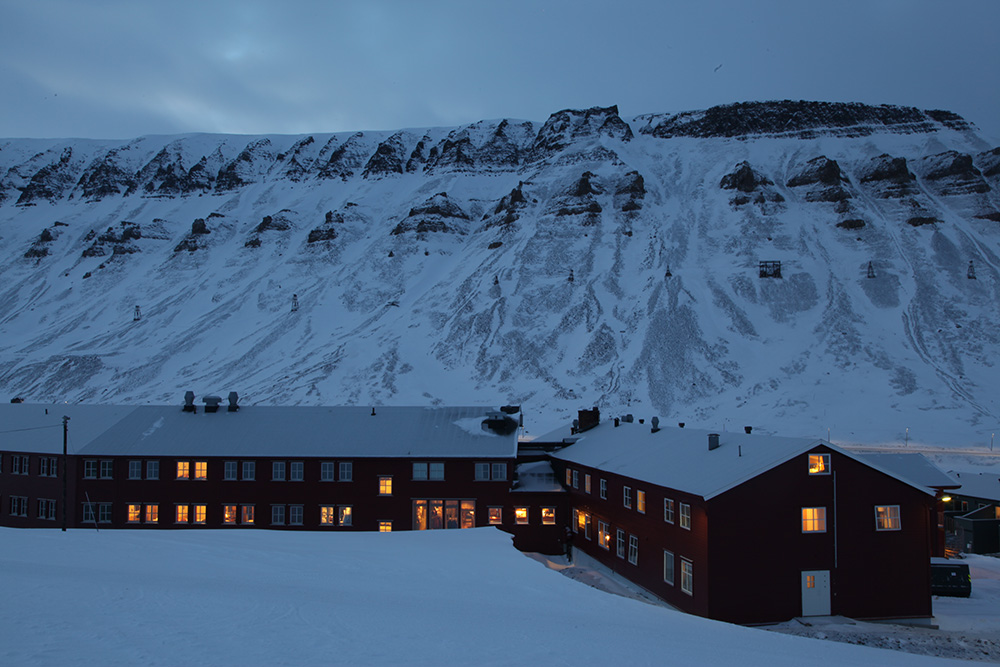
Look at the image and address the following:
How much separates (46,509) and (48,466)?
2.39 metres

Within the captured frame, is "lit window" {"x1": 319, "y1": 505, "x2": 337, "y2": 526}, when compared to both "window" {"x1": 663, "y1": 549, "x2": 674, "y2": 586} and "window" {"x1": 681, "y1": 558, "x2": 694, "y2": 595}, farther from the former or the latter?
"window" {"x1": 681, "y1": 558, "x2": 694, "y2": 595}

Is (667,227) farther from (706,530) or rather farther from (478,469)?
(706,530)

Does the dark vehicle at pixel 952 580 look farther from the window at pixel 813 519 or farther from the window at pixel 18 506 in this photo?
the window at pixel 18 506

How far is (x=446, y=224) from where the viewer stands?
122 meters

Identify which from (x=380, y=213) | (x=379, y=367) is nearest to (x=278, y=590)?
(x=379, y=367)

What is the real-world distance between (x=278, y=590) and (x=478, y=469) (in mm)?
24790

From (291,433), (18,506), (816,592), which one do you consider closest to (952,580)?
(816,592)

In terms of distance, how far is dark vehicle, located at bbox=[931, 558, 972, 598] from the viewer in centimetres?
2850

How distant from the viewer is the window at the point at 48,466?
122ft

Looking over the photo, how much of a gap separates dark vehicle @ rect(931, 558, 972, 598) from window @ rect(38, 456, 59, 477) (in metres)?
44.3

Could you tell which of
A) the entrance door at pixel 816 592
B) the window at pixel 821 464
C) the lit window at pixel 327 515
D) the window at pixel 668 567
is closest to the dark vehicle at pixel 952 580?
the entrance door at pixel 816 592

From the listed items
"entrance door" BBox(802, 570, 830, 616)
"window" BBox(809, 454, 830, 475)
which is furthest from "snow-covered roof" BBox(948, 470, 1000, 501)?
"window" BBox(809, 454, 830, 475)

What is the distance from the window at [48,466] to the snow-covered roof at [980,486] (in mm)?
54854

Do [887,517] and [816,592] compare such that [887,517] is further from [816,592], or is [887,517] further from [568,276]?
[568,276]
